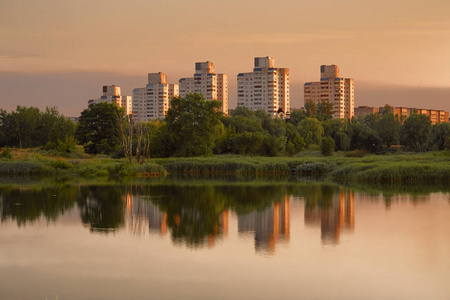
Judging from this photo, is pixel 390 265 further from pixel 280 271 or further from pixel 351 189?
pixel 351 189

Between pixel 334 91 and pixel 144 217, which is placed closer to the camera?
pixel 144 217

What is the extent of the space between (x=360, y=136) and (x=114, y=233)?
205ft

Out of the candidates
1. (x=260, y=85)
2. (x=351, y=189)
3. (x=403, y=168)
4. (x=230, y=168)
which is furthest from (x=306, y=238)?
(x=260, y=85)

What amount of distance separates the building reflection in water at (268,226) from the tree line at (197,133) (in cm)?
2324

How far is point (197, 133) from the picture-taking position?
51.0 metres

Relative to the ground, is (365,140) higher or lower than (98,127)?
lower

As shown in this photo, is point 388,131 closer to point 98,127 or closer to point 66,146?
point 98,127

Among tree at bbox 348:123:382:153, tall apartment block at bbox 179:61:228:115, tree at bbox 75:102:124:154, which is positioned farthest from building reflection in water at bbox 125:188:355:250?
tall apartment block at bbox 179:61:228:115

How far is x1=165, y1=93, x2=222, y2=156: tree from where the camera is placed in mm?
50469

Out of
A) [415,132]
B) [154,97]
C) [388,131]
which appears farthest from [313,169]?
[154,97]

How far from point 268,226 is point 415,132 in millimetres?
64055

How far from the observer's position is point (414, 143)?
77.2 meters

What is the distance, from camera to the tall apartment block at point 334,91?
170375 millimetres

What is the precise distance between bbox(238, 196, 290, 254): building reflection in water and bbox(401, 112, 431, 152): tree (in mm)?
58845
